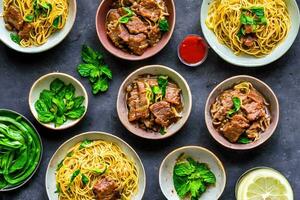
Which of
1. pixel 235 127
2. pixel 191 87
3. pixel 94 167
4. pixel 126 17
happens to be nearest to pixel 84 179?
pixel 94 167

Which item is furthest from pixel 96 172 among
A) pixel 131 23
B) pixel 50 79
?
pixel 131 23

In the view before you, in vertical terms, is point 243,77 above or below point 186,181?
above

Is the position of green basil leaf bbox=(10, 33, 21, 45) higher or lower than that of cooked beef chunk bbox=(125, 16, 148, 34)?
lower

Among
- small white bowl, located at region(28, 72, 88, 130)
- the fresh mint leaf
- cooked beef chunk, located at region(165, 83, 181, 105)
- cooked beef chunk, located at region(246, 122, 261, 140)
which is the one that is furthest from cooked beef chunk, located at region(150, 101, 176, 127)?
cooked beef chunk, located at region(246, 122, 261, 140)

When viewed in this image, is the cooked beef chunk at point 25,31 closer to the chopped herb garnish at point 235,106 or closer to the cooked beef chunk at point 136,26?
the cooked beef chunk at point 136,26

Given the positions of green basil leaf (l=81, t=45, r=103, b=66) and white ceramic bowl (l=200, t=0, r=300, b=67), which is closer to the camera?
white ceramic bowl (l=200, t=0, r=300, b=67)

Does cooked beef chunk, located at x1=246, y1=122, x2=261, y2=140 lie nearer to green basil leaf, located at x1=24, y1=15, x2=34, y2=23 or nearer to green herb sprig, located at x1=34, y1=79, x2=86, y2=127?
green herb sprig, located at x1=34, y1=79, x2=86, y2=127

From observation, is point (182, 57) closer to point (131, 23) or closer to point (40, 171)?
point (131, 23)
